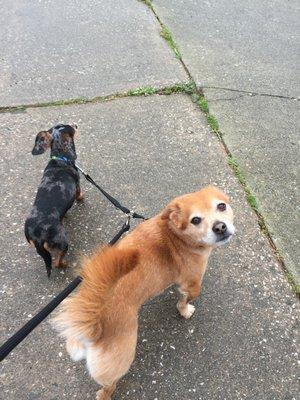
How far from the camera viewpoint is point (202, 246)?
2709 millimetres

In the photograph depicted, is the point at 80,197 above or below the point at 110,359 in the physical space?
below

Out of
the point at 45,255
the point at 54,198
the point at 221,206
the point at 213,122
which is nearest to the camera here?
the point at 221,206

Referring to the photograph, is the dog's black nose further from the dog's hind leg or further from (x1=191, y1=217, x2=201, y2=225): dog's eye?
the dog's hind leg

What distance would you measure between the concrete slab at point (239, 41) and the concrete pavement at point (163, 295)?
928 millimetres

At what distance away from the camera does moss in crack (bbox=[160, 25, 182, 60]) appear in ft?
18.1

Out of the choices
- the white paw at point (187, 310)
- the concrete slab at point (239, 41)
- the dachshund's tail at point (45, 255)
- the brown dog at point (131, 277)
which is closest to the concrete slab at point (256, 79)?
the concrete slab at point (239, 41)

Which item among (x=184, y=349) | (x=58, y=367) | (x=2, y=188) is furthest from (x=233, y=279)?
(x=2, y=188)

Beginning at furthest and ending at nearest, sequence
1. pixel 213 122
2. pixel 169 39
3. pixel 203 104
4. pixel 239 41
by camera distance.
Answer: pixel 239 41 → pixel 169 39 → pixel 203 104 → pixel 213 122

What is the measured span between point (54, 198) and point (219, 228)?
4.46 ft

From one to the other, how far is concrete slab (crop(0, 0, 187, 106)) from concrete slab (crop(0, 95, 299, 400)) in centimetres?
48

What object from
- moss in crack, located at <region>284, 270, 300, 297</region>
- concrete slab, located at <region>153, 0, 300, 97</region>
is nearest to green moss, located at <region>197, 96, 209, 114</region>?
concrete slab, located at <region>153, 0, 300, 97</region>

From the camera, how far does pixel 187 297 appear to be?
114 inches

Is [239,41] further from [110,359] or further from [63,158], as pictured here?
[110,359]

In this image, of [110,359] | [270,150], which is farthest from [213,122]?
[110,359]
